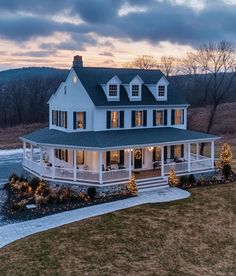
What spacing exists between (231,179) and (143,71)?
1190 cm

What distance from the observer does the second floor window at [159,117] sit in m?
30.6

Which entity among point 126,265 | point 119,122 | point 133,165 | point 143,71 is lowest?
point 126,265

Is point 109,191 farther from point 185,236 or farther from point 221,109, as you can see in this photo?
point 221,109

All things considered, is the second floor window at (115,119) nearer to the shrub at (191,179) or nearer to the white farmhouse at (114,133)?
the white farmhouse at (114,133)

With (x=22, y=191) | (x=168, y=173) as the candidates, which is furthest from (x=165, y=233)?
(x=22, y=191)

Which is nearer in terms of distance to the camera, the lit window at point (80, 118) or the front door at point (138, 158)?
the lit window at point (80, 118)

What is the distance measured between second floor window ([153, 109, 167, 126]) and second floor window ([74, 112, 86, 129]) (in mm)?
5828

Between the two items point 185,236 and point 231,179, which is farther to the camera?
point 231,179

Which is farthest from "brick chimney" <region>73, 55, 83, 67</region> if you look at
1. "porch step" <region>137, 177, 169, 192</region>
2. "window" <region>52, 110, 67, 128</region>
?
"porch step" <region>137, 177, 169, 192</region>

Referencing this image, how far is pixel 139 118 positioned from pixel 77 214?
11.2m

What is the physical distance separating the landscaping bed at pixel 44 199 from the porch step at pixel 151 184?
1.16 m

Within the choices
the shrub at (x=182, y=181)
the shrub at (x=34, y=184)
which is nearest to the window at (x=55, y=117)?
the shrub at (x=34, y=184)

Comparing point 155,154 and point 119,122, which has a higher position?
point 119,122

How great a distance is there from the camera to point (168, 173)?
27016 mm
